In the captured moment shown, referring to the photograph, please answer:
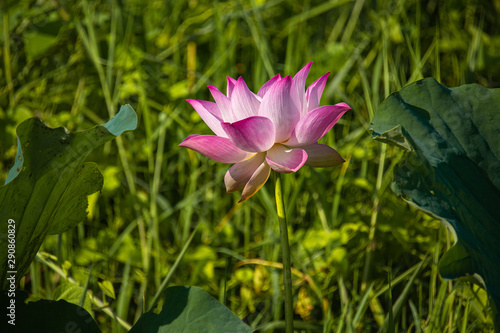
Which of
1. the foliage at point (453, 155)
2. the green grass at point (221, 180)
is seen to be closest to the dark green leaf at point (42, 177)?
the green grass at point (221, 180)

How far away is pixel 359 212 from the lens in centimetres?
111

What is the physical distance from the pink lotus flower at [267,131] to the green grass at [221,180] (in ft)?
0.69

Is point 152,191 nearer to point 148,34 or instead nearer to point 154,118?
point 154,118

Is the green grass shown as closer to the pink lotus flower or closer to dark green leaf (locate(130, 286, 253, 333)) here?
dark green leaf (locate(130, 286, 253, 333))

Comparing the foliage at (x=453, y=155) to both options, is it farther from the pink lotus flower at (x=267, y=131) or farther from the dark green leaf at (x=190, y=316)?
the dark green leaf at (x=190, y=316)

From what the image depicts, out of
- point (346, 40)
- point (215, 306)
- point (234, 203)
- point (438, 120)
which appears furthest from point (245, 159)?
point (346, 40)

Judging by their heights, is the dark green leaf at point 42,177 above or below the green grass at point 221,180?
above

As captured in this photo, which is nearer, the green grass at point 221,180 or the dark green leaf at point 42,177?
the dark green leaf at point 42,177

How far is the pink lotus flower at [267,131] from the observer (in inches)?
22.4

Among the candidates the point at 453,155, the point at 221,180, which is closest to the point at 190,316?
the point at 453,155

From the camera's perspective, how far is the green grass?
1.03 meters

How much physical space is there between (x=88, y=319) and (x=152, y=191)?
2.00 feet

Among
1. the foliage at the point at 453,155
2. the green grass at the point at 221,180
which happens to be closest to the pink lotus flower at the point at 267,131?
the foliage at the point at 453,155

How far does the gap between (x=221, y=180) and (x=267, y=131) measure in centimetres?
89
